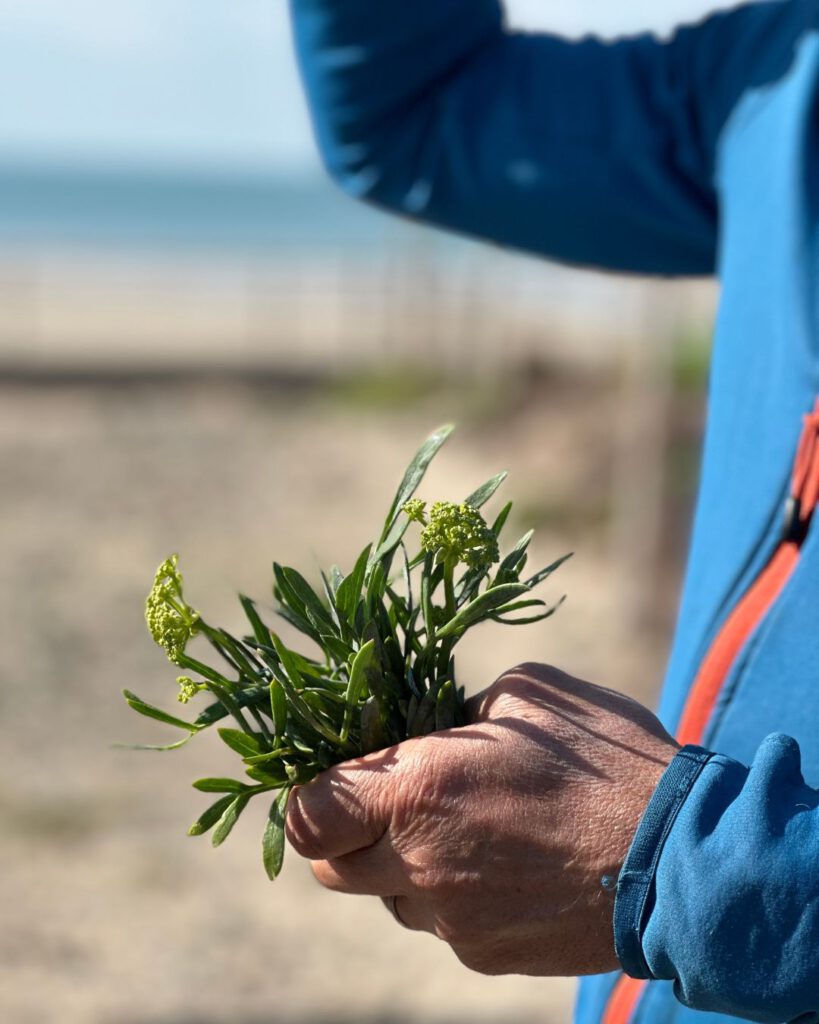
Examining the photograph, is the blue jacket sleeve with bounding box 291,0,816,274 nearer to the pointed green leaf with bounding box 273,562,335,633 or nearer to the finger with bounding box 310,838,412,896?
the pointed green leaf with bounding box 273,562,335,633

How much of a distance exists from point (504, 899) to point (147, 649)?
4.49 meters

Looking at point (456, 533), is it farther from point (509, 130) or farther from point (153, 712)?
point (509, 130)

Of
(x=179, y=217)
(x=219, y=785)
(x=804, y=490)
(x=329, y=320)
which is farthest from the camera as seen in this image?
(x=179, y=217)

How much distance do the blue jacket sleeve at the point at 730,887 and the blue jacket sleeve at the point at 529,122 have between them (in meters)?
1.00

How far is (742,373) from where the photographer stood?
1.27 metres

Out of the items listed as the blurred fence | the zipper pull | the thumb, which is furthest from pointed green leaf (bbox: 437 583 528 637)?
the blurred fence

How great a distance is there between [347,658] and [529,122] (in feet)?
3.30

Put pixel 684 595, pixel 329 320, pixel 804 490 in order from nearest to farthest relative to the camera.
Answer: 1. pixel 804 490
2. pixel 684 595
3. pixel 329 320

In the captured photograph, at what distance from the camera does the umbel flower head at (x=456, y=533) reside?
0.88 metres

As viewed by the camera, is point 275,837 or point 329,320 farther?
point 329,320

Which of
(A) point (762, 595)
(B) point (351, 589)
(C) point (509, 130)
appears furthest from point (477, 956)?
(C) point (509, 130)

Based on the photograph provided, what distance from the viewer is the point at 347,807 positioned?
2.88 feet

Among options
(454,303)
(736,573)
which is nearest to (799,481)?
(736,573)

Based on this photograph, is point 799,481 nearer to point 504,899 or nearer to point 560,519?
point 504,899
